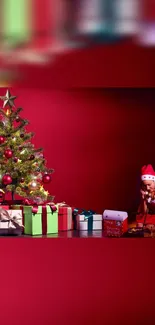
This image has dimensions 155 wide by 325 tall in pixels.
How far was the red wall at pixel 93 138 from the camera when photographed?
3.62 metres

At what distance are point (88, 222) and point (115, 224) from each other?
12.1 inches

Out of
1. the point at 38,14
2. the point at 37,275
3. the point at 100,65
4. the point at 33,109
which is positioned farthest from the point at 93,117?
the point at 37,275

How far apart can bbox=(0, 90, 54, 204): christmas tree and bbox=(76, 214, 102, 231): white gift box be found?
192 mm

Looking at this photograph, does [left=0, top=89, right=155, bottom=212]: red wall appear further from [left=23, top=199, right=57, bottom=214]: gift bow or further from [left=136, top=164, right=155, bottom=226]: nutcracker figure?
[left=23, top=199, right=57, bottom=214]: gift bow

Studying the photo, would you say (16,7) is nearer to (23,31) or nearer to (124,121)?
(23,31)

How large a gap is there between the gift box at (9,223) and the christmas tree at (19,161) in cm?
25

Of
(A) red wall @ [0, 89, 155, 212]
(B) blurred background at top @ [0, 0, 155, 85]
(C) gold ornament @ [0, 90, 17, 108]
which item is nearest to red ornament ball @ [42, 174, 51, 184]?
(A) red wall @ [0, 89, 155, 212]

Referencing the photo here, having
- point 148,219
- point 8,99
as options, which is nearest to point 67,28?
point 8,99

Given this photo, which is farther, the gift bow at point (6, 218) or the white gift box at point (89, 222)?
the white gift box at point (89, 222)

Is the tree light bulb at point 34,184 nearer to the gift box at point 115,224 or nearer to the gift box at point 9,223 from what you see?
the gift box at point 9,223

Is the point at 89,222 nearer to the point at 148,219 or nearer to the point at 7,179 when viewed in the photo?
the point at 148,219

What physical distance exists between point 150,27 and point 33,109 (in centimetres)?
95

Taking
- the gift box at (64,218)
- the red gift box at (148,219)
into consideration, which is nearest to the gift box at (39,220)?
the gift box at (64,218)

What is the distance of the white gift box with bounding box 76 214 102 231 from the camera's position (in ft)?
10.7
